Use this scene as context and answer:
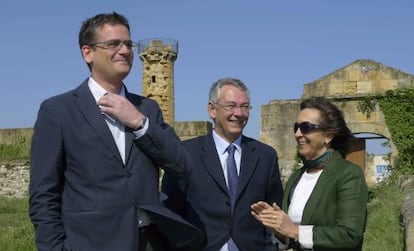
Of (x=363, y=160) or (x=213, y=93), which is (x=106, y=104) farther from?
(x=363, y=160)

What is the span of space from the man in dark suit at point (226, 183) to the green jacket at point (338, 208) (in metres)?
0.55

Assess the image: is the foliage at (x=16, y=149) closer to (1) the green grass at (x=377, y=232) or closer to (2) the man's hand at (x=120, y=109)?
(1) the green grass at (x=377, y=232)

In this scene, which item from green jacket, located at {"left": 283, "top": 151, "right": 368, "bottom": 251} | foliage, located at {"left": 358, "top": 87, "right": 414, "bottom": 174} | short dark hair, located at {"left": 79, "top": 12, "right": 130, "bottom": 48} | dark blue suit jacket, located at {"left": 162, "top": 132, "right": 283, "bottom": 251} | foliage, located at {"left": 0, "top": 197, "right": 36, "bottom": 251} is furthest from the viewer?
foliage, located at {"left": 358, "top": 87, "right": 414, "bottom": 174}

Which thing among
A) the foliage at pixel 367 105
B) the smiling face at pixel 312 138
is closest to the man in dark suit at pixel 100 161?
A: the smiling face at pixel 312 138

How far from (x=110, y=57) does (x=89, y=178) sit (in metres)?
0.57

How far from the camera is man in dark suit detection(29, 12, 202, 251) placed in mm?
2662

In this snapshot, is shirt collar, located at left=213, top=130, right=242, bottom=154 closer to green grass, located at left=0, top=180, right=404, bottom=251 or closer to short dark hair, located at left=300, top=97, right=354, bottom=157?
short dark hair, located at left=300, top=97, right=354, bottom=157

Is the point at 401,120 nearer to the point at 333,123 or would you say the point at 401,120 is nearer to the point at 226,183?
the point at 226,183

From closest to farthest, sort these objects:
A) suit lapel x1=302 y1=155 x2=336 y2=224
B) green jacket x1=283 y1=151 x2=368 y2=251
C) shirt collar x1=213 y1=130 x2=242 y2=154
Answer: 1. green jacket x1=283 y1=151 x2=368 y2=251
2. suit lapel x1=302 y1=155 x2=336 y2=224
3. shirt collar x1=213 y1=130 x2=242 y2=154

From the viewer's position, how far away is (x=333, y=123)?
3.36m

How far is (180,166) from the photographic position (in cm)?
282

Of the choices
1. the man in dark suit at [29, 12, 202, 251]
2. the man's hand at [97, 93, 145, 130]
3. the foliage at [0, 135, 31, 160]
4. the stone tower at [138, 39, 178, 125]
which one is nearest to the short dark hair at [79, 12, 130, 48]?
the man in dark suit at [29, 12, 202, 251]

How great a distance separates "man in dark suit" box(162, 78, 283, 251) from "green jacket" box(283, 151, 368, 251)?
550mm

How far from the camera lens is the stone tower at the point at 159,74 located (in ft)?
89.6
